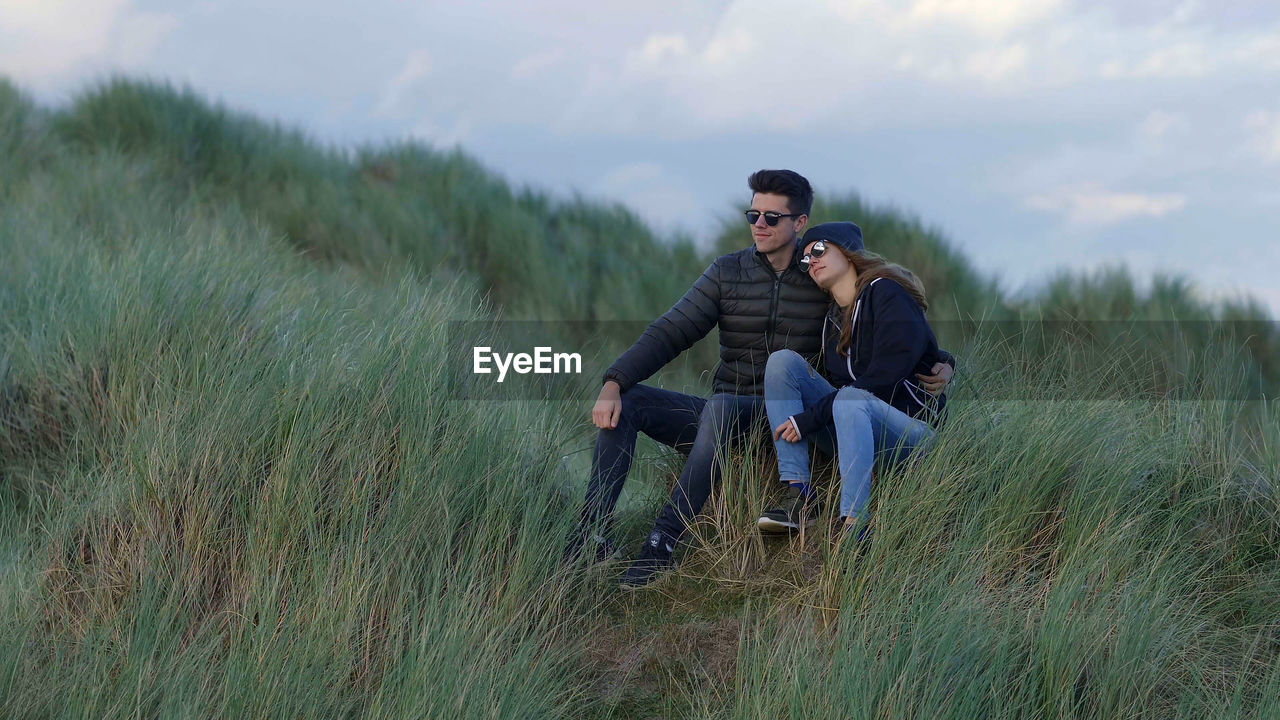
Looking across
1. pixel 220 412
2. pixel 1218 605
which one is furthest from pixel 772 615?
pixel 220 412

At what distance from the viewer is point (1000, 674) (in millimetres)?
4066

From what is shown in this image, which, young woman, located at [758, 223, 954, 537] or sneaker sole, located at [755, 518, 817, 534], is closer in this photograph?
young woman, located at [758, 223, 954, 537]

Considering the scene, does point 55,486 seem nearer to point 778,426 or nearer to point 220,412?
point 220,412

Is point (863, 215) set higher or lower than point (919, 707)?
higher

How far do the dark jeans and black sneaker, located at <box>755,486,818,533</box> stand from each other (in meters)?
0.32

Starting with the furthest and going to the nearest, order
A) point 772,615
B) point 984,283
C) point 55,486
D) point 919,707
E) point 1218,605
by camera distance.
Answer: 1. point 984,283
2. point 55,486
3. point 1218,605
4. point 772,615
5. point 919,707

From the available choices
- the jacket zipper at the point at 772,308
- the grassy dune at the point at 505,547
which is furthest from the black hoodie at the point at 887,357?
the jacket zipper at the point at 772,308

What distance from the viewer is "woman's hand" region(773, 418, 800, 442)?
502 centimetres

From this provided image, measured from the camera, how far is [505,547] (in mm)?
5008

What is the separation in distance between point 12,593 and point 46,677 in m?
0.65

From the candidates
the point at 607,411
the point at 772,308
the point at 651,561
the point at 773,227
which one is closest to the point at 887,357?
the point at 772,308

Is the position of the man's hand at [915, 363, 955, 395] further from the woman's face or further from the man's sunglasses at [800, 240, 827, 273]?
the man's sunglasses at [800, 240, 827, 273]

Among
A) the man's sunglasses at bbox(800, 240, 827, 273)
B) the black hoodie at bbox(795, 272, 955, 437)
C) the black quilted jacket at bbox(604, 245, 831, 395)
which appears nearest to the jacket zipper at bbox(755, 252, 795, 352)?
the black quilted jacket at bbox(604, 245, 831, 395)

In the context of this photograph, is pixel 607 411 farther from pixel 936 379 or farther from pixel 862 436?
pixel 936 379
